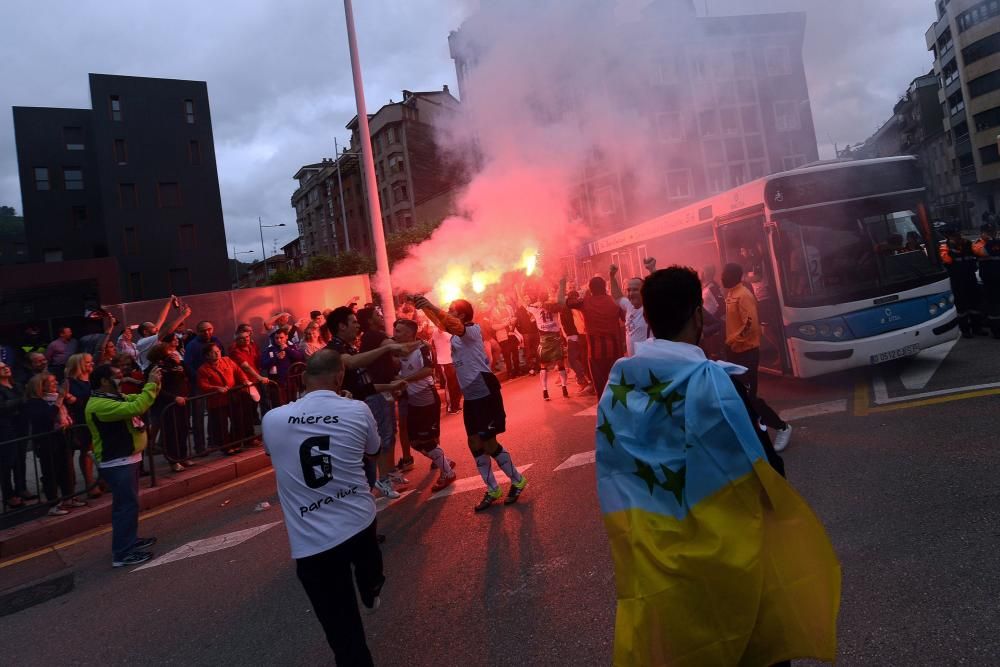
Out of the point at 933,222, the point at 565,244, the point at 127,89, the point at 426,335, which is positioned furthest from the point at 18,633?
the point at 127,89

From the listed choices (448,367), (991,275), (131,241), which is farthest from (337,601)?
(131,241)

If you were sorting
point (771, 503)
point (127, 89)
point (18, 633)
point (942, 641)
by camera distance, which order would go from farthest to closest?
point (127, 89) → point (18, 633) → point (942, 641) → point (771, 503)

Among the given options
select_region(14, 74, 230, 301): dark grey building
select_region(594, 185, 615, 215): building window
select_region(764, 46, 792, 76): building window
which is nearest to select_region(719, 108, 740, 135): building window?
select_region(594, 185, 615, 215): building window

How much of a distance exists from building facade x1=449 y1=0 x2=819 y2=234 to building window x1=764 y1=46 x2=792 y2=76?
0.03 m

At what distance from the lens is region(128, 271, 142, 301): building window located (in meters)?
32.4

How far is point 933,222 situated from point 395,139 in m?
39.9

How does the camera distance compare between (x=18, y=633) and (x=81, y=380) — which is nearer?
(x=18, y=633)

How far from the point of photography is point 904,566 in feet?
10.7

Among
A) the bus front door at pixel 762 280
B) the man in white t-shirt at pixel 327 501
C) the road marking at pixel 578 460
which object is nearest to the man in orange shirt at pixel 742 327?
the road marking at pixel 578 460

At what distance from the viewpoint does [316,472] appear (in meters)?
2.74

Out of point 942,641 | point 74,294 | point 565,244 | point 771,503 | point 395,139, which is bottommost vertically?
point 942,641

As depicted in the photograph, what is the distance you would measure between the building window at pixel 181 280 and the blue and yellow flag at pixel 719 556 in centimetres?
3640

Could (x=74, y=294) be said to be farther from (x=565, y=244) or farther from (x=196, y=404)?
(x=196, y=404)

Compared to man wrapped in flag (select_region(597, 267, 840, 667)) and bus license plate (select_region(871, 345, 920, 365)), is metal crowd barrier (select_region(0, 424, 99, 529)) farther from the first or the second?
bus license plate (select_region(871, 345, 920, 365))
